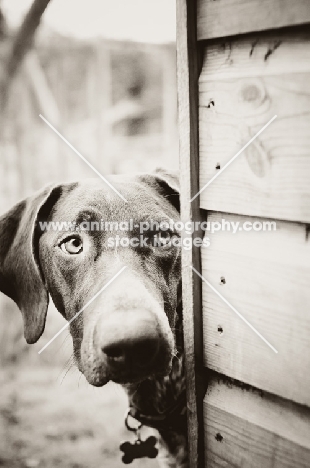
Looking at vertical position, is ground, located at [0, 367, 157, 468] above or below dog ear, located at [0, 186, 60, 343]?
below

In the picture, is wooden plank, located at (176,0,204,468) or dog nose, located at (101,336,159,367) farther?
dog nose, located at (101,336,159,367)

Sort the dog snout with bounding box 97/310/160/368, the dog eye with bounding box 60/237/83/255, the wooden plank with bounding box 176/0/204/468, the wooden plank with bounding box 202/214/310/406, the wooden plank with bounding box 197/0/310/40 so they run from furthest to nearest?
the dog eye with bounding box 60/237/83/255
the dog snout with bounding box 97/310/160/368
the wooden plank with bounding box 176/0/204/468
the wooden plank with bounding box 202/214/310/406
the wooden plank with bounding box 197/0/310/40

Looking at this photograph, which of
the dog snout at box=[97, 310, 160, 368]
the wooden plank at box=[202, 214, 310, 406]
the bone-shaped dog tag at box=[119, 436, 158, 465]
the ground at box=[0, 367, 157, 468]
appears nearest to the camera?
the wooden plank at box=[202, 214, 310, 406]

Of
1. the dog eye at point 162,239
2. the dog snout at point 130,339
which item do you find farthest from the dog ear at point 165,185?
the dog snout at point 130,339

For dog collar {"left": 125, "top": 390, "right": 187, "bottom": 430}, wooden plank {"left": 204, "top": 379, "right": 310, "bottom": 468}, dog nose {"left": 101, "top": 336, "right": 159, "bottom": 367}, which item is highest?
dog nose {"left": 101, "top": 336, "right": 159, "bottom": 367}

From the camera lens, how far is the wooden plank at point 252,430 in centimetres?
148

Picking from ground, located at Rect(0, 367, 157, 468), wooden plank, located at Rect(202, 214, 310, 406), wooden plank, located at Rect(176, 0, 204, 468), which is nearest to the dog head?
wooden plank, located at Rect(176, 0, 204, 468)

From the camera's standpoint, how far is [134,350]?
5.59 feet

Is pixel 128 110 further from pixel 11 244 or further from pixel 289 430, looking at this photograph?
pixel 289 430

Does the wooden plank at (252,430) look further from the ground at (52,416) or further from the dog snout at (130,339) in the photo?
the ground at (52,416)

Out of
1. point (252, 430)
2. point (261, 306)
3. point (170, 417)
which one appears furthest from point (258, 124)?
point (170, 417)

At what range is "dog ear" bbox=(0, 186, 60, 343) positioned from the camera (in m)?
2.21

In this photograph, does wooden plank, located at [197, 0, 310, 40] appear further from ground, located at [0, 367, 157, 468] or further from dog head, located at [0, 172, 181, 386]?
ground, located at [0, 367, 157, 468]

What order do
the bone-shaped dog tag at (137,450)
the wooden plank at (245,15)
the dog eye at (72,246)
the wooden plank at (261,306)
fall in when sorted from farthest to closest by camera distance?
the bone-shaped dog tag at (137,450)
the dog eye at (72,246)
the wooden plank at (261,306)
the wooden plank at (245,15)
